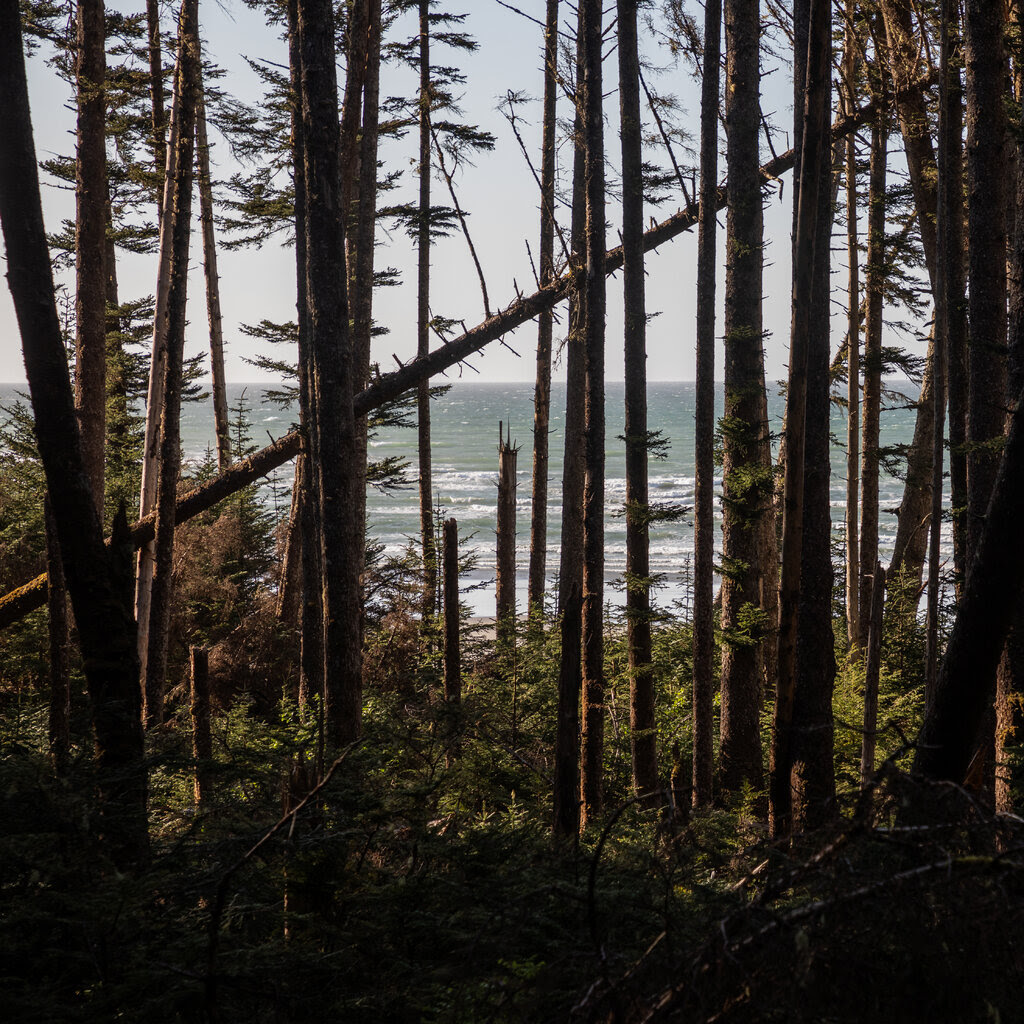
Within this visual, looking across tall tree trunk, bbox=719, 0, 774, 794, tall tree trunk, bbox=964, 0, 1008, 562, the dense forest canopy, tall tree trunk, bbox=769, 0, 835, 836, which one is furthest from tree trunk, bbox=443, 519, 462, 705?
tall tree trunk, bbox=964, 0, 1008, 562

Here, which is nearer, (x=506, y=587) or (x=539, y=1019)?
(x=539, y=1019)

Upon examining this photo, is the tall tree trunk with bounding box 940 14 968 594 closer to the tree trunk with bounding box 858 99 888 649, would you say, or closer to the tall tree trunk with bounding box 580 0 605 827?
the tall tree trunk with bounding box 580 0 605 827

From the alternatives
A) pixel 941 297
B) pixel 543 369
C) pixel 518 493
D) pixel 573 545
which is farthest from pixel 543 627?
pixel 518 493

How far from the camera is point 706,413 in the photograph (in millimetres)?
8031

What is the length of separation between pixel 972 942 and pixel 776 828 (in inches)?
188

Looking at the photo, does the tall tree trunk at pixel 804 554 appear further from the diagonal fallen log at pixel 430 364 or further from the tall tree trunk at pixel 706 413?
the diagonal fallen log at pixel 430 364

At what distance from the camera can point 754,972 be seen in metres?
1.50

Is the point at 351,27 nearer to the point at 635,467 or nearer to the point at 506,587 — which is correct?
the point at 635,467

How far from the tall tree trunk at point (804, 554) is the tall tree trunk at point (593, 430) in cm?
201

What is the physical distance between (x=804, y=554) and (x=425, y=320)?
36.8 ft

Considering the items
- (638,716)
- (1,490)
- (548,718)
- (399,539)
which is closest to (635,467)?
(638,716)

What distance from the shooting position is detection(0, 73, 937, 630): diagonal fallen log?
924 centimetres

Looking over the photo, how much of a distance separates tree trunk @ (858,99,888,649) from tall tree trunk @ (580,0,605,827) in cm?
611

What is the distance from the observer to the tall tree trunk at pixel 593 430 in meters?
7.61
